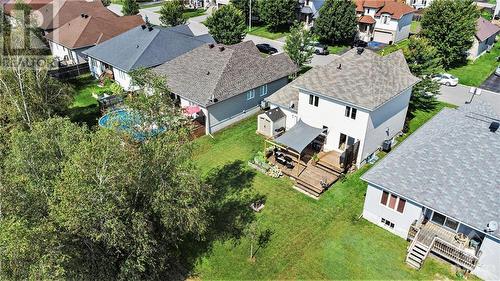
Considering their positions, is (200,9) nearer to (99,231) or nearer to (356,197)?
(356,197)

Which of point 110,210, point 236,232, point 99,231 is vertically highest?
point 110,210

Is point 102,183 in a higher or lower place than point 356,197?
higher

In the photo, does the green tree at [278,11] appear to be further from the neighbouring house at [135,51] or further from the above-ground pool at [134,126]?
the above-ground pool at [134,126]

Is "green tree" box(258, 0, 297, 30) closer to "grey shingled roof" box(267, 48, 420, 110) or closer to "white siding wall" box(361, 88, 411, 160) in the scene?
"grey shingled roof" box(267, 48, 420, 110)

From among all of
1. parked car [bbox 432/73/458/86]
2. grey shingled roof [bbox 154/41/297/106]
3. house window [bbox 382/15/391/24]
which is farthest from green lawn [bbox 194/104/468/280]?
house window [bbox 382/15/391/24]

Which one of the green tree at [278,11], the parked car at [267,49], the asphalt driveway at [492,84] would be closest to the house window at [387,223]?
the asphalt driveway at [492,84]

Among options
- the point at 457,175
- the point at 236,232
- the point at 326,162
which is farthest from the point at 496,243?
the point at 236,232

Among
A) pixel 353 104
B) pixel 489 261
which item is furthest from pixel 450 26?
pixel 489 261
